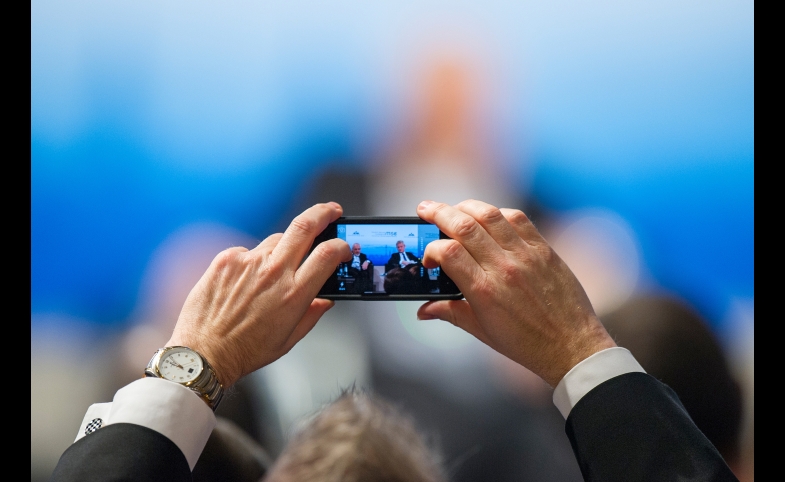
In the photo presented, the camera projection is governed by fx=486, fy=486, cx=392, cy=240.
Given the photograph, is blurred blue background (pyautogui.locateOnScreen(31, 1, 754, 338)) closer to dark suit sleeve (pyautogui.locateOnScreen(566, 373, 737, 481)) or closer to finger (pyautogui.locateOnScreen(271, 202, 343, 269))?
finger (pyautogui.locateOnScreen(271, 202, 343, 269))

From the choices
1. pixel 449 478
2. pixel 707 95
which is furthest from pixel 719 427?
pixel 707 95

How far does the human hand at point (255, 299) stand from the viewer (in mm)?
749

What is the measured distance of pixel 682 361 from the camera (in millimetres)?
1017

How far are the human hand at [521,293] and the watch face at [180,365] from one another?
387 millimetres

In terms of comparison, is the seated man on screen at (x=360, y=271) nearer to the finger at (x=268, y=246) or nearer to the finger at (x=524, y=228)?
the finger at (x=268, y=246)

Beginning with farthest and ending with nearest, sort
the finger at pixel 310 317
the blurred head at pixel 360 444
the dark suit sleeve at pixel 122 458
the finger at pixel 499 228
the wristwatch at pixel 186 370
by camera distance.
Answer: the blurred head at pixel 360 444, the finger at pixel 310 317, the finger at pixel 499 228, the wristwatch at pixel 186 370, the dark suit sleeve at pixel 122 458

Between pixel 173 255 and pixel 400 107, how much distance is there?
1.87 feet

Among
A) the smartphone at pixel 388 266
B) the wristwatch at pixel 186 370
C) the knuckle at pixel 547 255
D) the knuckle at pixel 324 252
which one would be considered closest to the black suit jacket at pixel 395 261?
the smartphone at pixel 388 266

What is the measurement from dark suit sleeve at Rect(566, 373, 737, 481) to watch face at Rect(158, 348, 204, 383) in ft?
1.73

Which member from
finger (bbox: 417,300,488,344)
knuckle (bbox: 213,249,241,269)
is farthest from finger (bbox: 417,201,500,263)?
knuckle (bbox: 213,249,241,269)

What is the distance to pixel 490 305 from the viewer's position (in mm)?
756

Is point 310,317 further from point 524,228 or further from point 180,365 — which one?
point 524,228

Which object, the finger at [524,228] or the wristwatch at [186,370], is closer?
the wristwatch at [186,370]
